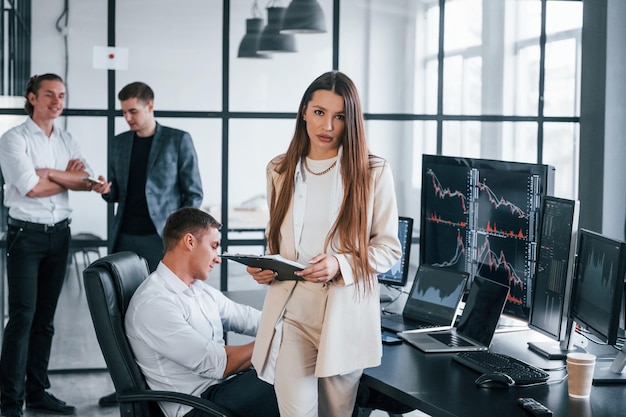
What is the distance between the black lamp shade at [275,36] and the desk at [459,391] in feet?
9.51

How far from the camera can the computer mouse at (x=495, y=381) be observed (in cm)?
241

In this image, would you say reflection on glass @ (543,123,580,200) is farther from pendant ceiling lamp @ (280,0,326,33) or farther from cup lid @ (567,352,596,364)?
cup lid @ (567,352,596,364)

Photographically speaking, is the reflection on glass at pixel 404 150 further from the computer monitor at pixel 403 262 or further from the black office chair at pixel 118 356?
the black office chair at pixel 118 356

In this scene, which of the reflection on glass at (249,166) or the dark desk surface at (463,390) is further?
the reflection on glass at (249,166)

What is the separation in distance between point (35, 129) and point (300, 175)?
240 centimetres

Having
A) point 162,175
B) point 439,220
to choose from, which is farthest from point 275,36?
point 439,220

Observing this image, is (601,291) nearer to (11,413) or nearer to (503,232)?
(503,232)

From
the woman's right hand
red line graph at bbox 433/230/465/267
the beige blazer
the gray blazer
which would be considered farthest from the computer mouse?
the gray blazer

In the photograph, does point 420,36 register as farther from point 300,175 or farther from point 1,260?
point 300,175

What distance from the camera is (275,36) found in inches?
209

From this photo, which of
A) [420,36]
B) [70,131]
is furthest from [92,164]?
[420,36]

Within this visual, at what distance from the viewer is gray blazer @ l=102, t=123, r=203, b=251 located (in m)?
4.49

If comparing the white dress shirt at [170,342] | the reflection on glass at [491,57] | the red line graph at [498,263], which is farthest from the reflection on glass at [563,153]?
the white dress shirt at [170,342]

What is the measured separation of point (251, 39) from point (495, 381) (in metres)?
3.35
